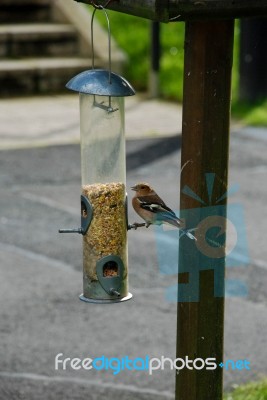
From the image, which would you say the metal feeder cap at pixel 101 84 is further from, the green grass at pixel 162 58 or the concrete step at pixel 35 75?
the concrete step at pixel 35 75

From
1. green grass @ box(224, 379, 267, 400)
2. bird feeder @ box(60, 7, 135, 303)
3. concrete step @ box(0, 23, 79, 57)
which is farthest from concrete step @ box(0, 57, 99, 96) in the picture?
bird feeder @ box(60, 7, 135, 303)

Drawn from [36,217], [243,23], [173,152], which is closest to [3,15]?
[243,23]

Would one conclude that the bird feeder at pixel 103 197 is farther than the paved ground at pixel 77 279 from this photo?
No

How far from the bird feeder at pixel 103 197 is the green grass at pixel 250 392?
4.08 feet

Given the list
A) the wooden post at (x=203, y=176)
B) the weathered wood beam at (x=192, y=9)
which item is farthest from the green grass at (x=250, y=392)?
the weathered wood beam at (x=192, y=9)

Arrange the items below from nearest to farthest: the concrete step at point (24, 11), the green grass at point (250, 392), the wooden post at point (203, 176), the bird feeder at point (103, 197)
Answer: the wooden post at point (203, 176) → the bird feeder at point (103, 197) → the green grass at point (250, 392) → the concrete step at point (24, 11)

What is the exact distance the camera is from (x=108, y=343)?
575 cm

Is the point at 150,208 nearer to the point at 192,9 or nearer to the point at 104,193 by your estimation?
the point at 104,193

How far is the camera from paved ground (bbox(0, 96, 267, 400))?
17.5 feet

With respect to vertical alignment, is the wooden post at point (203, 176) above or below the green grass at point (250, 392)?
above

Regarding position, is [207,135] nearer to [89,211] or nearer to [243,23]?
[89,211]

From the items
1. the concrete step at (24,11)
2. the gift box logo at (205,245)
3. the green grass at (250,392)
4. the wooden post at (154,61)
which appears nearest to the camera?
the gift box logo at (205,245)

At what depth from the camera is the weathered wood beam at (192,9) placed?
2.96m

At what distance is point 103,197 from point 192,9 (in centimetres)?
94
